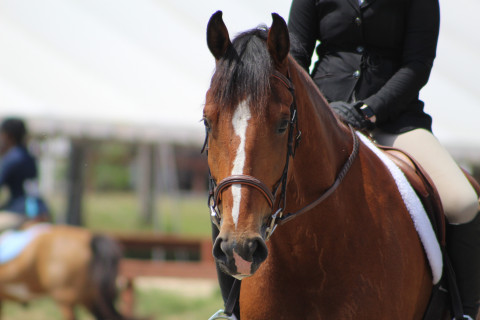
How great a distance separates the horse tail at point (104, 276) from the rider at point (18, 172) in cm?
108

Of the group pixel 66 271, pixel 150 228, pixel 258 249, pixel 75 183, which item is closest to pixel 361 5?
pixel 258 249

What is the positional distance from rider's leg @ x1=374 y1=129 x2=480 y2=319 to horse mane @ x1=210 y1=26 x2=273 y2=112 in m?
1.24

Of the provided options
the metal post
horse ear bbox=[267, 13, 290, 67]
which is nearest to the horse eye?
horse ear bbox=[267, 13, 290, 67]

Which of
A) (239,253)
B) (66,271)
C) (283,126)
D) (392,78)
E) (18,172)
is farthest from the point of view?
(18,172)

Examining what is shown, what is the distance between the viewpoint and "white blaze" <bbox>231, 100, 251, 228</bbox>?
84.2 inches

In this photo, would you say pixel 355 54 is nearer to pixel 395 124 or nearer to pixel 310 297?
pixel 395 124

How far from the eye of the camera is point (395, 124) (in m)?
3.32

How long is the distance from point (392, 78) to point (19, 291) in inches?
255

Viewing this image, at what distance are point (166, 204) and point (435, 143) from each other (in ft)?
93.2

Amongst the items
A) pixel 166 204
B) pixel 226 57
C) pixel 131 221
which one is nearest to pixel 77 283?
pixel 226 57

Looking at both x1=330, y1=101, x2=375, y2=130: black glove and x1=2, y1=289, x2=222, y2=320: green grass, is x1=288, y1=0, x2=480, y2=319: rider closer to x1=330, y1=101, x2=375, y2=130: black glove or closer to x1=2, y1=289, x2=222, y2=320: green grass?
x1=330, y1=101, x2=375, y2=130: black glove

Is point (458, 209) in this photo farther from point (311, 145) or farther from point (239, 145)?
point (239, 145)

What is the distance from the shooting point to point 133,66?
13414 mm

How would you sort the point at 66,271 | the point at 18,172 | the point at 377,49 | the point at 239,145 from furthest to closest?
the point at 18,172 → the point at 66,271 → the point at 377,49 → the point at 239,145
